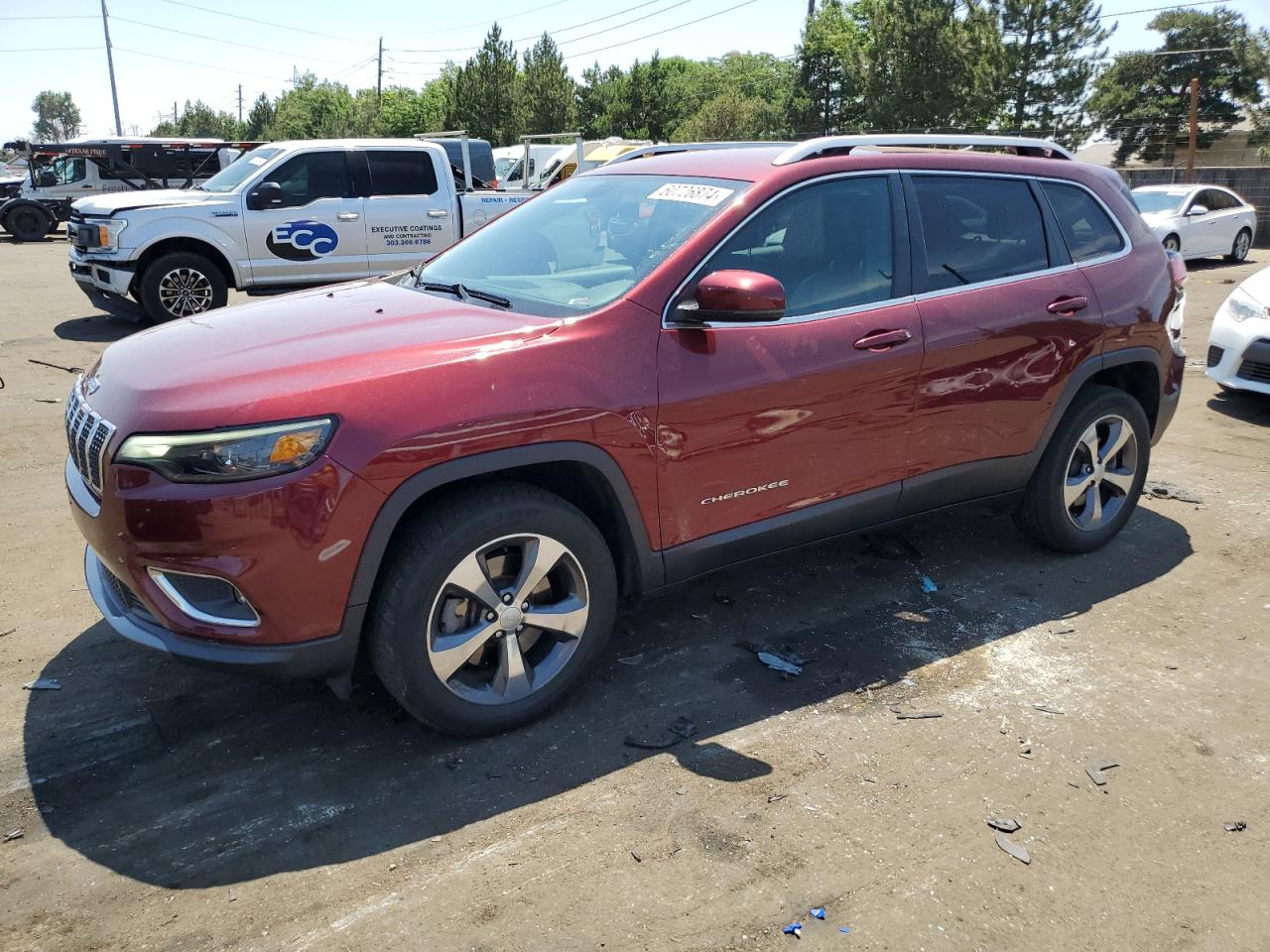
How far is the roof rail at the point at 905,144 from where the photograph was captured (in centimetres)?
391

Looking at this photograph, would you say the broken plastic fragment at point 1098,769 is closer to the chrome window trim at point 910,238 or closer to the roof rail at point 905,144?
the chrome window trim at point 910,238

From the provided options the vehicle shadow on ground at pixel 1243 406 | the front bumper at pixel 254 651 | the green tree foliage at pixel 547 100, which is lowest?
the vehicle shadow on ground at pixel 1243 406

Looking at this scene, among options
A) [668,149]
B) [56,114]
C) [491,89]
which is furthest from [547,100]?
[56,114]

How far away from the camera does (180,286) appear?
35.0ft

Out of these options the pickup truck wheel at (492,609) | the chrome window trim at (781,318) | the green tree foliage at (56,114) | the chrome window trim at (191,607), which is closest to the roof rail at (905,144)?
the chrome window trim at (781,318)

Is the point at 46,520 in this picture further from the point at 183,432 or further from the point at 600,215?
the point at 600,215

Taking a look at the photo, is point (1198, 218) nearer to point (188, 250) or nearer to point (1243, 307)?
point (1243, 307)

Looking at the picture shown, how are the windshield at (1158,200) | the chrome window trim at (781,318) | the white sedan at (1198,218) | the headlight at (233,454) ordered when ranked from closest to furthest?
the headlight at (233,454) → the chrome window trim at (781,318) → the white sedan at (1198,218) → the windshield at (1158,200)

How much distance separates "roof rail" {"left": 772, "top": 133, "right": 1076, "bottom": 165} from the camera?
154 inches

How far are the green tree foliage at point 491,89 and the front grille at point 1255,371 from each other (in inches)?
1504

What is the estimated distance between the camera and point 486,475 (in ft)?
10.4

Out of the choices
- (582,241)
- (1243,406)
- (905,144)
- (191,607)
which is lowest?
(1243,406)

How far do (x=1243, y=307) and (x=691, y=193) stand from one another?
19.7 ft

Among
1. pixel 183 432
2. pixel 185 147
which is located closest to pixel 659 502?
pixel 183 432
